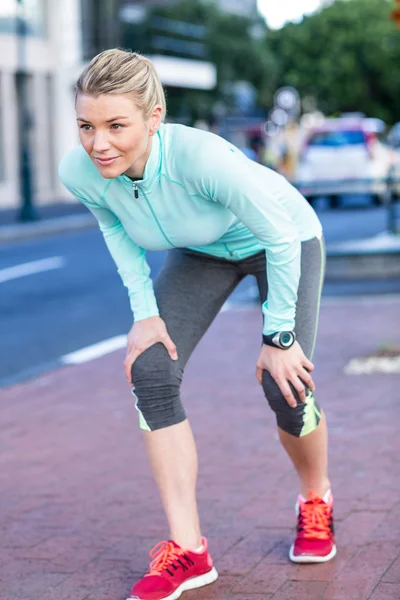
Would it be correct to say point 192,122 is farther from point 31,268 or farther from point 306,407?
point 306,407

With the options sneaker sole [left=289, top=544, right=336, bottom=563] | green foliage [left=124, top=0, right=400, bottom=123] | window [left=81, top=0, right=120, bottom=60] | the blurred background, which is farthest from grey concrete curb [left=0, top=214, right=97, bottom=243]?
green foliage [left=124, top=0, right=400, bottom=123]

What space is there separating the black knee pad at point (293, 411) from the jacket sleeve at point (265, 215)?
0.19 m

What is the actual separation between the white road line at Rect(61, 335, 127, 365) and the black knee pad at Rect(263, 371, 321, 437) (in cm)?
442

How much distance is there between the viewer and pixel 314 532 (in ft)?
11.9

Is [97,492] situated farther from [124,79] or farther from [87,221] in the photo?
[87,221]

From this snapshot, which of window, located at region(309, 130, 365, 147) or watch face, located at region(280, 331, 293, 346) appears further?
window, located at region(309, 130, 365, 147)

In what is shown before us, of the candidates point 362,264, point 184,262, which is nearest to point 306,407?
point 184,262

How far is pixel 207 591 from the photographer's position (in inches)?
135

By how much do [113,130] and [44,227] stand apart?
738 inches

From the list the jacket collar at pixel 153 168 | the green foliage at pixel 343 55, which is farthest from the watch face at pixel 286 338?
the green foliage at pixel 343 55

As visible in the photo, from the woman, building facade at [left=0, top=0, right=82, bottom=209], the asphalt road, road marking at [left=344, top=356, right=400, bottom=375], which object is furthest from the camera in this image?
building facade at [left=0, top=0, right=82, bottom=209]

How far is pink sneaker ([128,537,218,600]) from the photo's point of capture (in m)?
3.36

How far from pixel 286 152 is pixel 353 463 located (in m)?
30.1

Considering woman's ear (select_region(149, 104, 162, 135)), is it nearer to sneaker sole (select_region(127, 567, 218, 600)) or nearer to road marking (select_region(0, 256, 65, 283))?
sneaker sole (select_region(127, 567, 218, 600))
